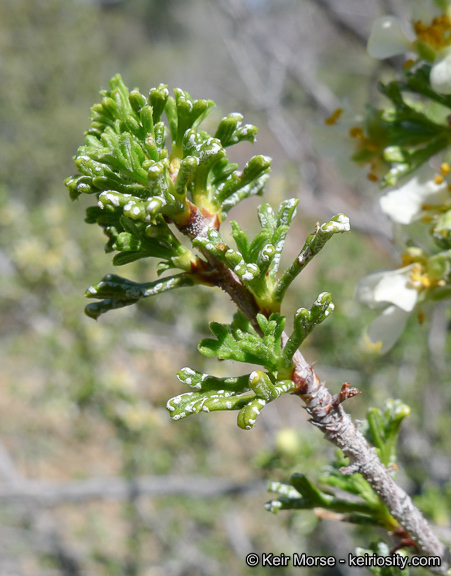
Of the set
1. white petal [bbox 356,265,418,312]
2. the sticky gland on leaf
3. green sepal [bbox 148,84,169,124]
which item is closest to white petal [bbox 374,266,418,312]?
white petal [bbox 356,265,418,312]

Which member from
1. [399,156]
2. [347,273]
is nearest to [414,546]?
[399,156]

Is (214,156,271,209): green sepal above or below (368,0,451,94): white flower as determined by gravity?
below

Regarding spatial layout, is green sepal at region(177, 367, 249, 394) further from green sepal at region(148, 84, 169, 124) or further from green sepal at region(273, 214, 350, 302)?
green sepal at region(148, 84, 169, 124)

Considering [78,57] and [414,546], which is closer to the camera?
[414,546]

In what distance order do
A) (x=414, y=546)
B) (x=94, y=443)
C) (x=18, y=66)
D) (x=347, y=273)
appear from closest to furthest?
1. (x=414, y=546)
2. (x=347, y=273)
3. (x=94, y=443)
4. (x=18, y=66)

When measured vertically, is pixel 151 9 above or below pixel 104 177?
above

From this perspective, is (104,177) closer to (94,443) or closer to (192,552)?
(192,552)
